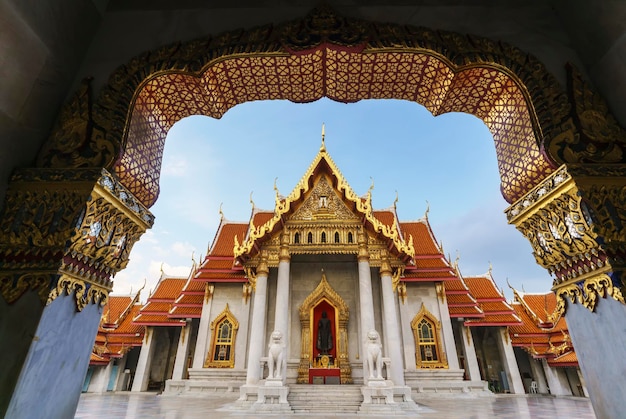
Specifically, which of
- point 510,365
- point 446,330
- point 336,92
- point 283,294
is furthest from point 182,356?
point 510,365

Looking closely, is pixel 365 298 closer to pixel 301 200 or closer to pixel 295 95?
pixel 301 200

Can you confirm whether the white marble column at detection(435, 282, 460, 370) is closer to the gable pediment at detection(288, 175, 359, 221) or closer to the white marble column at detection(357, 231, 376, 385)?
the white marble column at detection(357, 231, 376, 385)

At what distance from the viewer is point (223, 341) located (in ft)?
36.8

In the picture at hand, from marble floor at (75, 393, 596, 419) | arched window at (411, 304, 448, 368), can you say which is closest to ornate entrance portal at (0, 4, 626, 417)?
marble floor at (75, 393, 596, 419)

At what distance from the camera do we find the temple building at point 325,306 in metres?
8.97

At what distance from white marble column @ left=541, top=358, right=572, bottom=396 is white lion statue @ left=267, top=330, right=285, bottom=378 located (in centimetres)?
1376

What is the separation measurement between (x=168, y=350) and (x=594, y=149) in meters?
17.7

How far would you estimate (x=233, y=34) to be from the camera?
2811 mm

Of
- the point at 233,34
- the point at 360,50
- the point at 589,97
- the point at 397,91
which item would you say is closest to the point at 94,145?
the point at 233,34

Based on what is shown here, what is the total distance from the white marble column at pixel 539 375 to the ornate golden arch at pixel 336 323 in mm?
11818

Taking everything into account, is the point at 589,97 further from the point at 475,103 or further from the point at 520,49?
the point at 475,103

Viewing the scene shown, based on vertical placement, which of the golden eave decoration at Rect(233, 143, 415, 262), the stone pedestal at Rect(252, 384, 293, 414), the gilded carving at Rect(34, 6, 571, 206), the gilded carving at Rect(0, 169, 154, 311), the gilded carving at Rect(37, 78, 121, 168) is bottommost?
the stone pedestal at Rect(252, 384, 293, 414)

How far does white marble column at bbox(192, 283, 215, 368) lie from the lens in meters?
10.9

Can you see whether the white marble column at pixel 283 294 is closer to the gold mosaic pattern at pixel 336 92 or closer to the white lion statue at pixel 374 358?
the white lion statue at pixel 374 358
